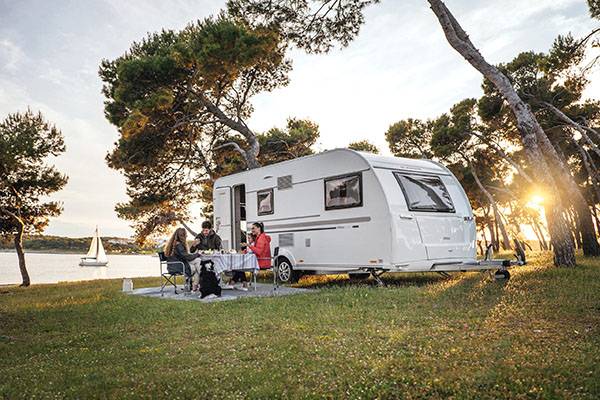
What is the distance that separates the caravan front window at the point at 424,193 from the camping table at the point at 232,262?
10.8ft

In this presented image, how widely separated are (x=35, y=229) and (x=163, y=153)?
25.1 feet

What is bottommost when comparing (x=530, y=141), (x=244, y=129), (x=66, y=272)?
(x=66, y=272)

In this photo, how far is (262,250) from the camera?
32.2ft

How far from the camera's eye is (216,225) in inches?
495

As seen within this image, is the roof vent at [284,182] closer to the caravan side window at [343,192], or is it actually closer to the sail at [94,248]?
the caravan side window at [343,192]

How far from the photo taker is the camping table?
28.9 feet

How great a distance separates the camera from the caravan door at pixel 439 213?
8.50 metres

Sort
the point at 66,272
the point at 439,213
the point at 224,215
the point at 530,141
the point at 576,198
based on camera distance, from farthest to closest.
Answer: the point at 66,272 < the point at 224,215 < the point at 576,198 < the point at 530,141 < the point at 439,213

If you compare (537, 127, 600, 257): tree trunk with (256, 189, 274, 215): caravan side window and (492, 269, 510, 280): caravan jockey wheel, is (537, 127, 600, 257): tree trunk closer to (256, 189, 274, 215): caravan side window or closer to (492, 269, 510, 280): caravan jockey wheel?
(492, 269, 510, 280): caravan jockey wheel

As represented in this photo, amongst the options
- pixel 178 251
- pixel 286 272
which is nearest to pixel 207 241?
pixel 178 251

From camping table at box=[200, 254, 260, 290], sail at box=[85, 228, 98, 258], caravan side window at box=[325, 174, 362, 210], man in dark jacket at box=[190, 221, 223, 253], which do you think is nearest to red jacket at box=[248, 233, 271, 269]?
camping table at box=[200, 254, 260, 290]

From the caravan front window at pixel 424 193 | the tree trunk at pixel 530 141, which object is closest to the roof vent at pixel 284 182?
the caravan front window at pixel 424 193

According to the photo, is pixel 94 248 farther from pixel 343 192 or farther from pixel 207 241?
pixel 343 192

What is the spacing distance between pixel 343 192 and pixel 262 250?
2.17 meters
